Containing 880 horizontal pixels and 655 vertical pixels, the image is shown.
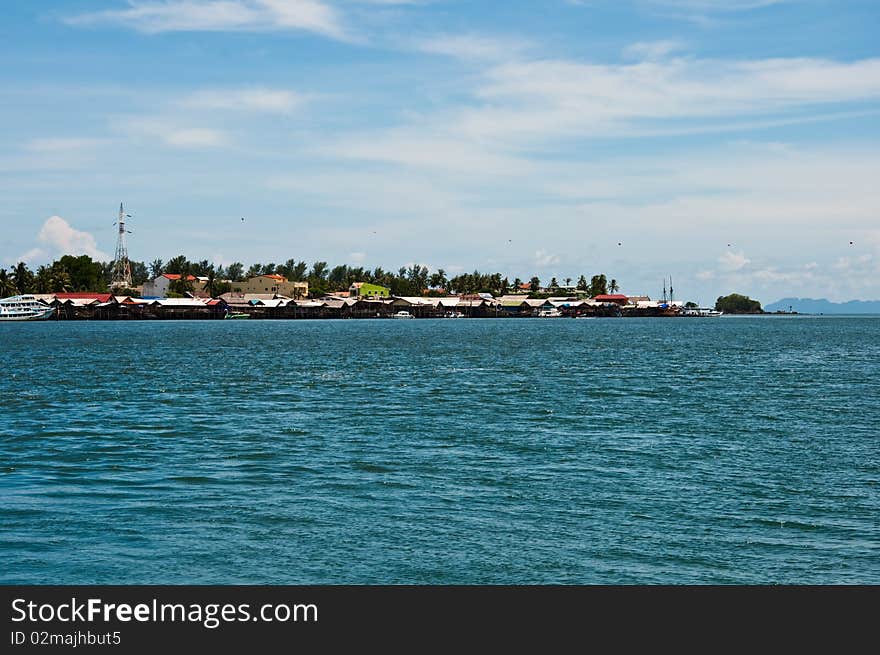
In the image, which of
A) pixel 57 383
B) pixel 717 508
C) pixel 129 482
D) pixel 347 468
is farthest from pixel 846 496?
pixel 57 383

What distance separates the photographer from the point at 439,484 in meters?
26.9

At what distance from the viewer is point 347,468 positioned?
96.1 feet

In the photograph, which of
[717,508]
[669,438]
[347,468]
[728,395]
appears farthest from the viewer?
[728,395]

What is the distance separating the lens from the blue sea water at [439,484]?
19328 millimetres

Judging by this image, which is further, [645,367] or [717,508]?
[645,367]

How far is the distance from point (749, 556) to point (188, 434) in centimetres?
2425

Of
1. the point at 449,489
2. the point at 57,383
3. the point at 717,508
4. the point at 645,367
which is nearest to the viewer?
the point at 717,508

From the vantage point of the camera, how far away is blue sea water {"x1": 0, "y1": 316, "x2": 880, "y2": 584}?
19.3 m

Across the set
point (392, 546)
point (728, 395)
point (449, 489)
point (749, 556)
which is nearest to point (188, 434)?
point (449, 489)

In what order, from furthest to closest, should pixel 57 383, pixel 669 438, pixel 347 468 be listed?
1. pixel 57 383
2. pixel 669 438
3. pixel 347 468
